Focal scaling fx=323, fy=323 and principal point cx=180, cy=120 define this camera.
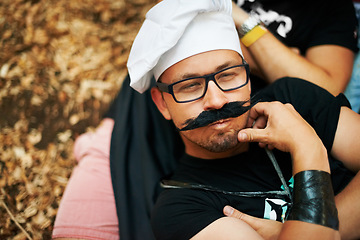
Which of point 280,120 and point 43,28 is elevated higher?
point 280,120

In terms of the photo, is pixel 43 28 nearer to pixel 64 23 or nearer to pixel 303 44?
pixel 64 23

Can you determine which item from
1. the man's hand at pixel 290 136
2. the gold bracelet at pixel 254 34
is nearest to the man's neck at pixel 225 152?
the man's hand at pixel 290 136

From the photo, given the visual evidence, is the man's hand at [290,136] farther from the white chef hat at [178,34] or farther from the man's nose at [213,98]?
→ the white chef hat at [178,34]

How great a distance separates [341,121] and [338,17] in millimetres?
1043

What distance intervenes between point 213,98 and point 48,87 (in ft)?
7.36

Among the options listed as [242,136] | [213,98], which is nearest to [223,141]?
[242,136]

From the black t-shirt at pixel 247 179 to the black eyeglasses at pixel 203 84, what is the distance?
35cm

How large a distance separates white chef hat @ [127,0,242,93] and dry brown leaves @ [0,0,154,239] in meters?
1.43

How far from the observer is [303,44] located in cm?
249

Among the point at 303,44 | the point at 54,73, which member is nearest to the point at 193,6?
the point at 303,44

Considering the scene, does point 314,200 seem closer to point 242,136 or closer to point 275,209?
point 275,209

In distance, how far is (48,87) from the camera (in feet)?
10.8

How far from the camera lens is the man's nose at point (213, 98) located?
1.66 metres

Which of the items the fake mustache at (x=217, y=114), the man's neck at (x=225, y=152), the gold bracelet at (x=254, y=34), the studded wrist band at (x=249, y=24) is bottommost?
the man's neck at (x=225, y=152)
